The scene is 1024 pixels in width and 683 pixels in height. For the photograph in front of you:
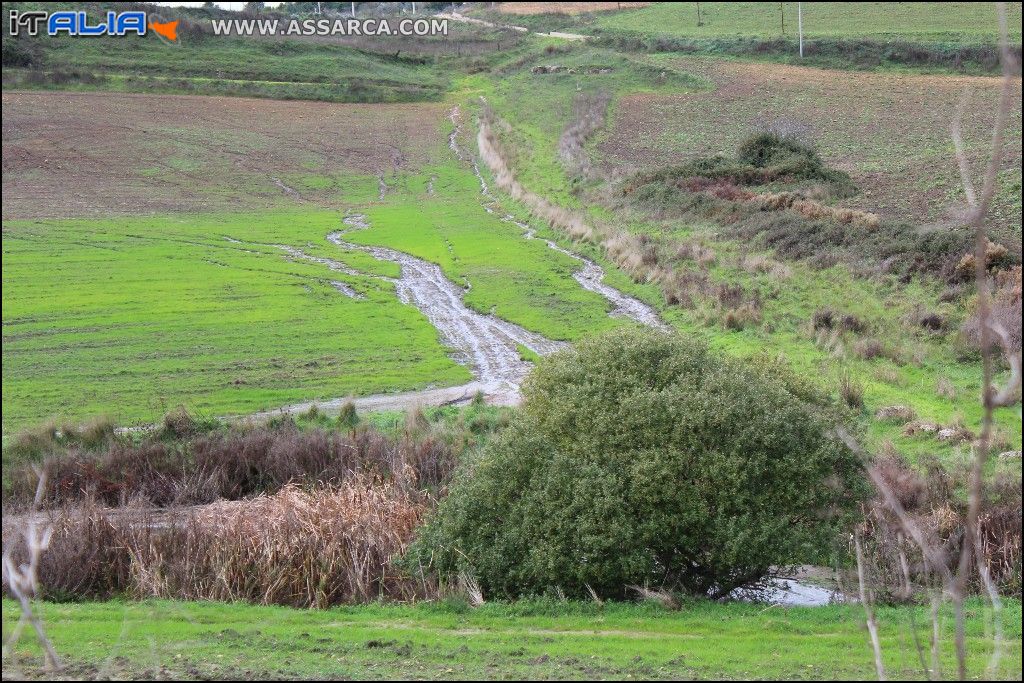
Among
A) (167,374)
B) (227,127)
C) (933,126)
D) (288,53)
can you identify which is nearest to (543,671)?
(167,374)

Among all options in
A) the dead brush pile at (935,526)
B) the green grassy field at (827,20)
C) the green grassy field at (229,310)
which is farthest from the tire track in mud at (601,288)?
the green grassy field at (827,20)

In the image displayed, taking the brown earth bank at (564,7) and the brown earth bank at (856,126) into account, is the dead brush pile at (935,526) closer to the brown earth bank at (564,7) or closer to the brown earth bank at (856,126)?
the brown earth bank at (856,126)

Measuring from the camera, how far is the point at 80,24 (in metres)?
86.3

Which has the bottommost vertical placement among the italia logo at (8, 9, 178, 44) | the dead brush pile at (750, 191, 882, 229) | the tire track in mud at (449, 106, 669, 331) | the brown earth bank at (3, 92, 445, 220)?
the tire track in mud at (449, 106, 669, 331)

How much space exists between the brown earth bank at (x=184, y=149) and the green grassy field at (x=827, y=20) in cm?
3546

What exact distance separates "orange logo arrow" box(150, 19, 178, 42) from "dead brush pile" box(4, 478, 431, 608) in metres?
86.5

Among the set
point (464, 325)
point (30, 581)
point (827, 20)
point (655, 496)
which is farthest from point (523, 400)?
point (827, 20)

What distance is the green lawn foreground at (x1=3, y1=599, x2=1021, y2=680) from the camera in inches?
419

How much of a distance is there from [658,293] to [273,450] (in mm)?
15621

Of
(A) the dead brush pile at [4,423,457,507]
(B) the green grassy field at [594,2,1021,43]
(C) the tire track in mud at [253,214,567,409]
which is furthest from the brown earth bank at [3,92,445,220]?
(B) the green grassy field at [594,2,1021,43]

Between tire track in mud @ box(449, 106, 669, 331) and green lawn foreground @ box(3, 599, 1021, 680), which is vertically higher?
tire track in mud @ box(449, 106, 669, 331)

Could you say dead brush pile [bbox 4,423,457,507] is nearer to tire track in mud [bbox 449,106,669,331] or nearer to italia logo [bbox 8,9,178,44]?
tire track in mud [bbox 449,106,669,331]

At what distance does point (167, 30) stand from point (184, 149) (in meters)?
35.1

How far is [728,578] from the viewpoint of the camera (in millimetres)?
15344
